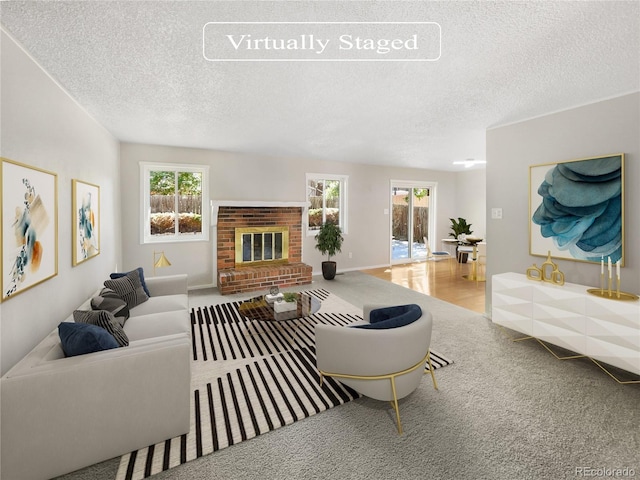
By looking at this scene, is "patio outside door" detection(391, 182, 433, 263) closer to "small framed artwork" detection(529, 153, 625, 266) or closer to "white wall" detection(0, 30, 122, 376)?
"small framed artwork" detection(529, 153, 625, 266)

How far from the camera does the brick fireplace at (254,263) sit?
5.18m

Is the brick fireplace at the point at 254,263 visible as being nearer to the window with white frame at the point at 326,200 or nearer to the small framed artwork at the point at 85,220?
the window with white frame at the point at 326,200

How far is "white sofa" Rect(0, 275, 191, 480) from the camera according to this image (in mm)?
1483

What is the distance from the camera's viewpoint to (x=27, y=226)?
194 centimetres

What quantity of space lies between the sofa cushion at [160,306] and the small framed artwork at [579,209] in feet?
13.4

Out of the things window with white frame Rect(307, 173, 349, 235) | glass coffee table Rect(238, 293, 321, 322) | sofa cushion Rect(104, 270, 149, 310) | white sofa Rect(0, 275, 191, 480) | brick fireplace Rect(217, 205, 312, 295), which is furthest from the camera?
window with white frame Rect(307, 173, 349, 235)

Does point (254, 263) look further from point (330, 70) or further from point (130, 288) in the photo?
point (330, 70)

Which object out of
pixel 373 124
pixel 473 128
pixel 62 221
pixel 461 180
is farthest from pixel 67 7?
pixel 461 180

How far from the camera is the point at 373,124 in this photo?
12.3 feet

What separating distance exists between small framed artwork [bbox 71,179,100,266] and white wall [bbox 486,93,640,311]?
475 centimetres

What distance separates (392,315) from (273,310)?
4.79ft

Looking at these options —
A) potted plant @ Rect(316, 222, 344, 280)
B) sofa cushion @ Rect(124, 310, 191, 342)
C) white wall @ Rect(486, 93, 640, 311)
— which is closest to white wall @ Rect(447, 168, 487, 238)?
potted plant @ Rect(316, 222, 344, 280)

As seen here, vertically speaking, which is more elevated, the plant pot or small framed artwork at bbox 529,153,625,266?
small framed artwork at bbox 529,153,625,266

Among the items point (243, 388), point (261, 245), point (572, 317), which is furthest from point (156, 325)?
point (572, 317)
